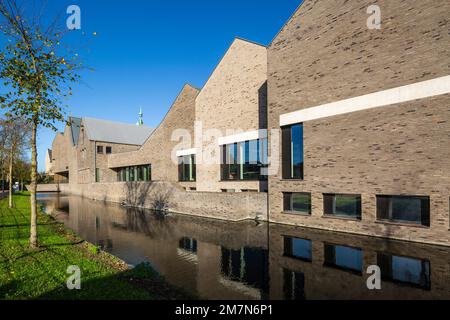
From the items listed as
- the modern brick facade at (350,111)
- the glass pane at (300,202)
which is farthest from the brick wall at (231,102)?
the glass pane at (300,202)

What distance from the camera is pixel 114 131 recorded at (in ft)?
152

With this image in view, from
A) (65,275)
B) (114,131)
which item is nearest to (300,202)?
(65,275)

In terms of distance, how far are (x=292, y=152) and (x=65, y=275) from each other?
491 inches

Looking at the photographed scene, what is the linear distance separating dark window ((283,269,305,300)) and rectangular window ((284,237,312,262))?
4.98 feet

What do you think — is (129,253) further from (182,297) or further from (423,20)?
(423,20)

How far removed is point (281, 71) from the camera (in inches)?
633

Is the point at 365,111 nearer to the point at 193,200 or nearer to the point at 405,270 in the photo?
the point at 405,270

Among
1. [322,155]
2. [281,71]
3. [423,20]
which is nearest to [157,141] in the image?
[281,71]

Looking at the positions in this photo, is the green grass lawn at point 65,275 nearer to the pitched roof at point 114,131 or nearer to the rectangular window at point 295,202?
the rectangular window at point 295,202

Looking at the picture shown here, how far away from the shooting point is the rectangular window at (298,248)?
941 centimetres

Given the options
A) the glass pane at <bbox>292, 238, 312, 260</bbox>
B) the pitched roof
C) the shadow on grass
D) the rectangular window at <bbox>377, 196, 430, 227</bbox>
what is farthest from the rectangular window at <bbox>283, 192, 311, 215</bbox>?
the pitched roof

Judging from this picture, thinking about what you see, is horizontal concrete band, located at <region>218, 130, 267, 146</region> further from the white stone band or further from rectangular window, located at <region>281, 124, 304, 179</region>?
the white stone band

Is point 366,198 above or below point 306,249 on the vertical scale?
above

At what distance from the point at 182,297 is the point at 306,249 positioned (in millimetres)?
5981
